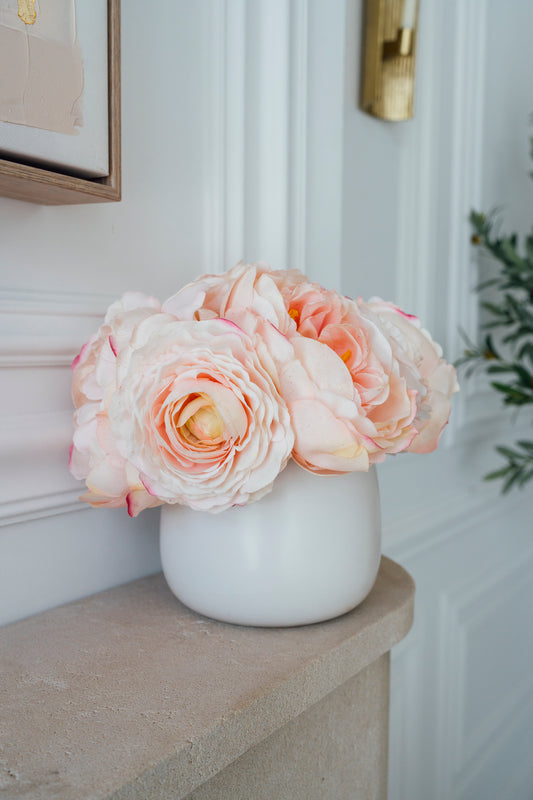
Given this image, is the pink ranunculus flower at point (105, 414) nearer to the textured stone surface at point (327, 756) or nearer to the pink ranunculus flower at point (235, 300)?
the pink ranunculus flower at point (235, 300)

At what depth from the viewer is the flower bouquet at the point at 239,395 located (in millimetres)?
473

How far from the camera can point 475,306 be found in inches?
58.0

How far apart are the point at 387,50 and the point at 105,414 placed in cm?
83

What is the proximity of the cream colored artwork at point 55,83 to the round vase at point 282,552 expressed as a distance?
33cm

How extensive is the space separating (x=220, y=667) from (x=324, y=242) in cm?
65

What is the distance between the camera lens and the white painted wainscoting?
65 centimetres

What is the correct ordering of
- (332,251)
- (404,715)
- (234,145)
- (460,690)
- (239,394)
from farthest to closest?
(460,690), (404,715), (332,251), (234,145), (239,394)

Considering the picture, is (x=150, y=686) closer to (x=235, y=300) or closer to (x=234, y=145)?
(x=235, y=300)

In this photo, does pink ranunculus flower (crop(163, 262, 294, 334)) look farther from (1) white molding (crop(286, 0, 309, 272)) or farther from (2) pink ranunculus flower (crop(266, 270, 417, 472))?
(1) white molding (crop(286, 0, 309, 272))

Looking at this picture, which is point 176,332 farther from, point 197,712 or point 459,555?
point 459,555

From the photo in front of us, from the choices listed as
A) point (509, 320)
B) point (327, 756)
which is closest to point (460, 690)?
point (509, 320)

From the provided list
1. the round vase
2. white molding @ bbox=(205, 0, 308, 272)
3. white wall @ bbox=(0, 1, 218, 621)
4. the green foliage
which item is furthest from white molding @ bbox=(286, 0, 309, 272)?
the green foliage

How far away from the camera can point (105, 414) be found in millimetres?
539

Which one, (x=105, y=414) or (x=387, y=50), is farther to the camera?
(x=387, y=50)
